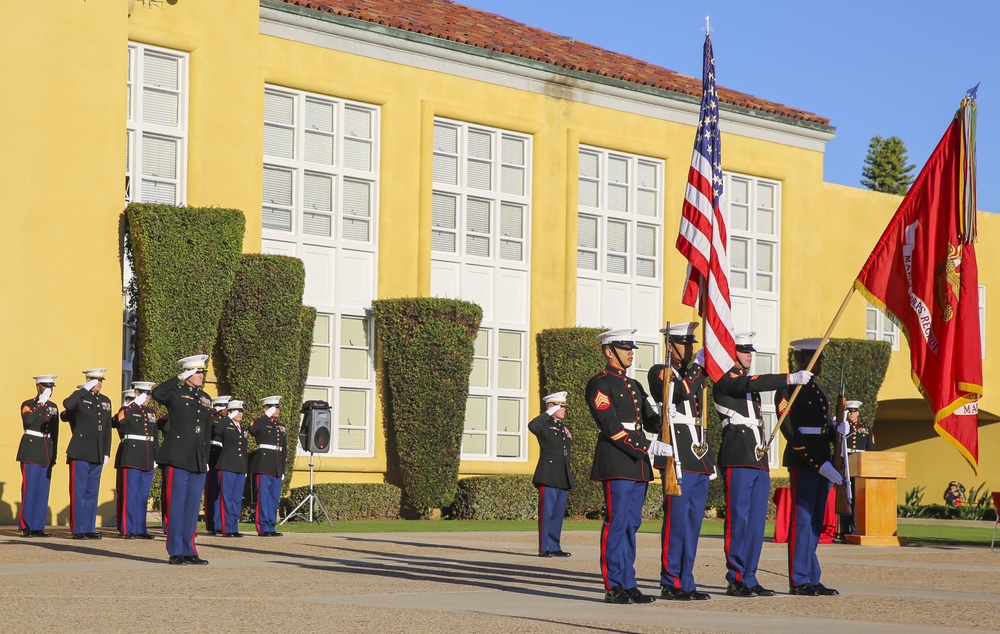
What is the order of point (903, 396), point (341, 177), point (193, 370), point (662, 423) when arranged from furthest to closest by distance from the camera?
point (903, 396), point (341, 177), point (193, 370), point (662, 423)

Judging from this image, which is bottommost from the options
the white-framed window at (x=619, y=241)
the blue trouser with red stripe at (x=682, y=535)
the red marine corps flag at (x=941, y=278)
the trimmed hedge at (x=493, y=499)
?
the trimmed hedge at (x=493, y=499)

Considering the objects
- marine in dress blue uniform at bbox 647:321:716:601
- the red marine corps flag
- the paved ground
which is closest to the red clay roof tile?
the paved ground

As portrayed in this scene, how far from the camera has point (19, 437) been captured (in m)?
20.6

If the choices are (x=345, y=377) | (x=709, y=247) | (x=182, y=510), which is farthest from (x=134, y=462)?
(x=709, y=247)

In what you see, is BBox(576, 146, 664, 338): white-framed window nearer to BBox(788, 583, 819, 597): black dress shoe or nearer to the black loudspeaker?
the black loudspeaker

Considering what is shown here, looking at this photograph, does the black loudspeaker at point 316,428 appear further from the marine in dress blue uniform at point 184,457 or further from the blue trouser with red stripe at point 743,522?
the blue trouser with red stripe at point 743,522

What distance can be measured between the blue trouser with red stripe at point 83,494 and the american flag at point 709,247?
358 inches

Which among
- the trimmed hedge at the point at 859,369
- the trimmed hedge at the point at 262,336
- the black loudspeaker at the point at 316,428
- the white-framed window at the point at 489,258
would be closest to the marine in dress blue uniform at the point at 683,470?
the black loudspeaker at the point at 316,428

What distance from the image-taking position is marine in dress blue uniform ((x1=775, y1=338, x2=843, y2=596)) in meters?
11.6

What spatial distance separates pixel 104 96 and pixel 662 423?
1357 cm

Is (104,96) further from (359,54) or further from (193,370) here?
(193,370)

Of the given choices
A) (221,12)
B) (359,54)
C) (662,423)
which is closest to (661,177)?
(359,54)

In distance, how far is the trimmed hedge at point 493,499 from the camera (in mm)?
26516

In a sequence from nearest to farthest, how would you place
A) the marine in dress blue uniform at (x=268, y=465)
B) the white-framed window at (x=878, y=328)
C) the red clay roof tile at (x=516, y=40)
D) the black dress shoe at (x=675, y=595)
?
the black dress shoe at (x=675, y=595)
the marine in dress blue uniform at (x=268, y=465)
the red clay roof tile at (x=516, y=40)
the white-framed window at (x=878, y=328)
